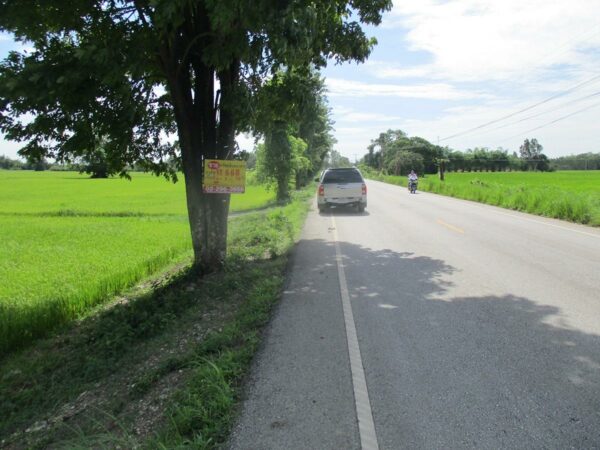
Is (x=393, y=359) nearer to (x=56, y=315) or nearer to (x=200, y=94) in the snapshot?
(x=56, y=315)

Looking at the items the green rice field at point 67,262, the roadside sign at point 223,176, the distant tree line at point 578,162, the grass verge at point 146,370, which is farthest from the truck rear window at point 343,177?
the distant tree line at point 578,162

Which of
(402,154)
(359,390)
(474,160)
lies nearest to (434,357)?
(359,390)

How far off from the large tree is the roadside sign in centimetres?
39

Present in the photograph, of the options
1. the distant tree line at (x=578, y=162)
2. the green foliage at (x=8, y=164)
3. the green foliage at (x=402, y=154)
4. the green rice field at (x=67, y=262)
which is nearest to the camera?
the green rice field at (x=67, y=262)

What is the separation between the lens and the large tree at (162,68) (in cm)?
563

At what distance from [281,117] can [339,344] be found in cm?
550

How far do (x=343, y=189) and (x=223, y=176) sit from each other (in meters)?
12.0

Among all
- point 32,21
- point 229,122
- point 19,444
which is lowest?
point 19,444

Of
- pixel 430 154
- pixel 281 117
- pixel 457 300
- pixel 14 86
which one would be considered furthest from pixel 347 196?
pixel 430 154

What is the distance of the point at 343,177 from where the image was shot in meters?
19.8

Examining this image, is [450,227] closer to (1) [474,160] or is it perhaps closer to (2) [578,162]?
(1) [474,160]

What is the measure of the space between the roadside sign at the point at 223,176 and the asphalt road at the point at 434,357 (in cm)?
193

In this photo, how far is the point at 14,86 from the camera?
19.1 ft

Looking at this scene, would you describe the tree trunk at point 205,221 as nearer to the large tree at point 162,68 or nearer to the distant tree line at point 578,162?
the large tree at point 162,68
